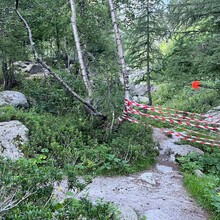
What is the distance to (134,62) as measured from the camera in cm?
1291

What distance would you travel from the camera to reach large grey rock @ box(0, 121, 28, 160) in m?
6.35

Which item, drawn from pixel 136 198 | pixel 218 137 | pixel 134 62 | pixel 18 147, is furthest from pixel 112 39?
pixel 136 198

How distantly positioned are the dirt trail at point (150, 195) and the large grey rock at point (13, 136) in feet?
7.01

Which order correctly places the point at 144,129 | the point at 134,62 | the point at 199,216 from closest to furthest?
1. the point at 199,216
2. the point at 144,129
3. the point at 134,62

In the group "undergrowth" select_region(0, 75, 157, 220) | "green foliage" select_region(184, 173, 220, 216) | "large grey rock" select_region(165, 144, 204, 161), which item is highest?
"undergrowth" select_region(0, 75, 157, 220)

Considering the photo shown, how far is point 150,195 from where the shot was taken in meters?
5.47

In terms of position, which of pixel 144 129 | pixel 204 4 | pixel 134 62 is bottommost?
pixel 144 129

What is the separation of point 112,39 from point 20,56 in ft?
18.5

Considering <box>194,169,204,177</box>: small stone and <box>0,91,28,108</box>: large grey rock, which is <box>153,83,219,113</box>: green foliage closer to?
<box>194,169,204,177</box>: small stone

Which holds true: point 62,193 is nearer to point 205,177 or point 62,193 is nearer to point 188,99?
point 205,177

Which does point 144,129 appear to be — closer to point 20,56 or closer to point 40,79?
point 20,56

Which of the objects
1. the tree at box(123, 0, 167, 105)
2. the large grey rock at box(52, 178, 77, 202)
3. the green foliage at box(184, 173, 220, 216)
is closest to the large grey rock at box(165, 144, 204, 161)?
the green foliage at box(184, 173, 220, 216)

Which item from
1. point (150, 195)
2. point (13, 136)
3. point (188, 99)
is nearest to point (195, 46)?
point (150, 195)

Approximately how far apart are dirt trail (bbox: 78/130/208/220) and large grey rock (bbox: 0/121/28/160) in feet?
7.01
